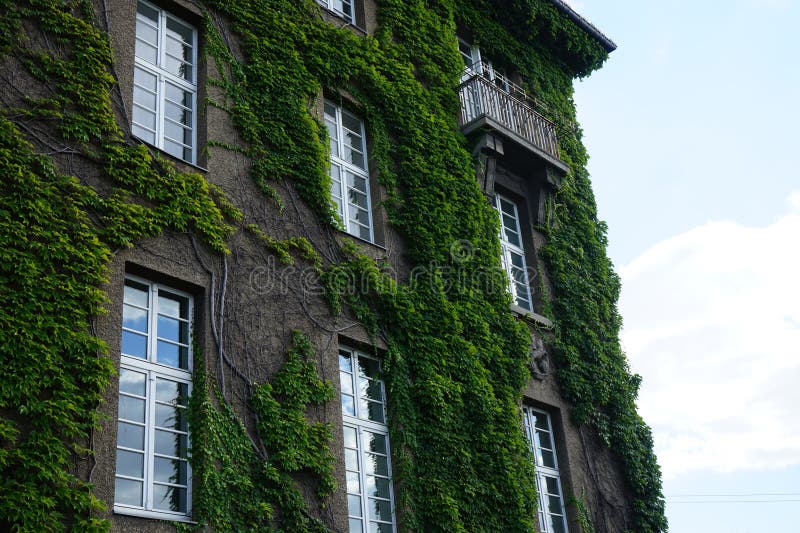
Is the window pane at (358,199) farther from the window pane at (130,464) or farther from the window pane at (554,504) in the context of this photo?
the window pane at (130,464)

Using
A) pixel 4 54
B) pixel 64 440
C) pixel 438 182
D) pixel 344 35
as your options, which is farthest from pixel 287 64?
pixel 64 440

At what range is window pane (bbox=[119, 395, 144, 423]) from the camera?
31.6ft

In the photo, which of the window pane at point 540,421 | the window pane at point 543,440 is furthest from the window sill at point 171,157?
the window pane at point 543,440

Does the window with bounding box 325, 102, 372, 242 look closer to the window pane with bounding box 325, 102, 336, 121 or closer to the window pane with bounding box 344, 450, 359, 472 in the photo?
the window pane with bounding box 325, 102, 336, 121

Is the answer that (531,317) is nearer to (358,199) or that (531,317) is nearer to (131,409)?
(358,199)

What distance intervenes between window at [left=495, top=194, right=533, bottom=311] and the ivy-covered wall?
51 cm

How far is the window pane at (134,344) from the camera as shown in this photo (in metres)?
10.0

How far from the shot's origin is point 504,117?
16.8 m

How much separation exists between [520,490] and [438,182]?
16.0 feet

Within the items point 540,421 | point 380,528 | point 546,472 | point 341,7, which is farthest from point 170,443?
point 341,7

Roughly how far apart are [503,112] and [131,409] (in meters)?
9.39

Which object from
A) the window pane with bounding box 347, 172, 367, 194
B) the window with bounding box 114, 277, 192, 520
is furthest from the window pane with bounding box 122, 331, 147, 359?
the window pane with bounding box 347, 172, 367, 194

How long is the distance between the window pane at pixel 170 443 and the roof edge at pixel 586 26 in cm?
1344

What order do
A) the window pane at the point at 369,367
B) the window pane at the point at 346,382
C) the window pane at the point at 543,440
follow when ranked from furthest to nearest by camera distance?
the window pane at the point at 543,440 → the window pane at the point at 369,367 → the window pane at the point at 346,382
